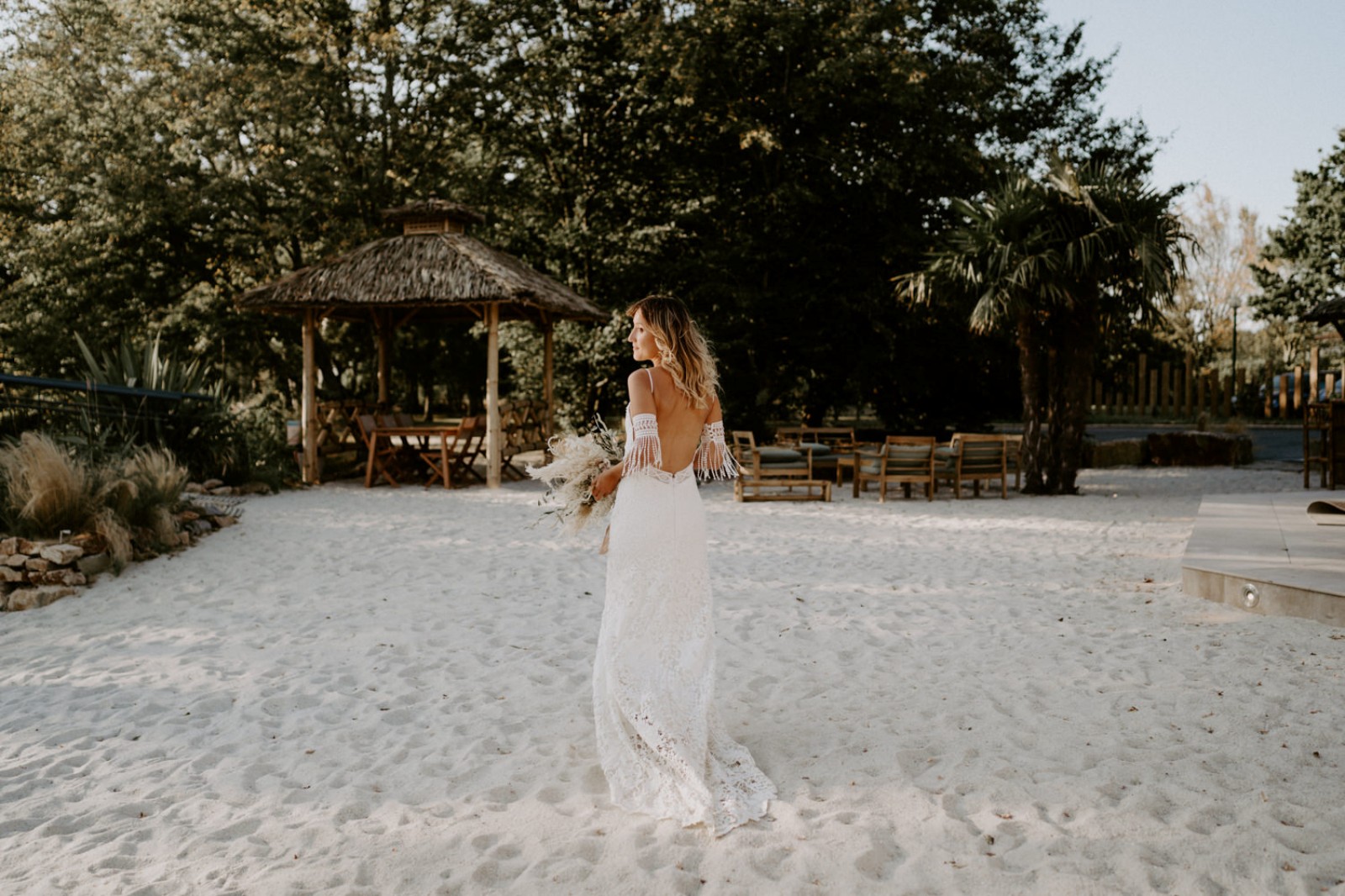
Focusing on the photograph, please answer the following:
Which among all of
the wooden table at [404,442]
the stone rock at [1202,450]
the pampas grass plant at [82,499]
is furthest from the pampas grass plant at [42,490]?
the stone rock at [1202,450]

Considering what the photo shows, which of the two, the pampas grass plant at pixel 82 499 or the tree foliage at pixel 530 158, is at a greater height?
the tree foliage at pixel 530 158

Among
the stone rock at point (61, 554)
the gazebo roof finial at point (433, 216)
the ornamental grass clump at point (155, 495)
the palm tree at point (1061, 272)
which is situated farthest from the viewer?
the gazebo roof finial at point (433, 216)

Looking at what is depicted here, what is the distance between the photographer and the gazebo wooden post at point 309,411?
46.6 feet

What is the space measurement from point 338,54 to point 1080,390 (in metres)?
14.5

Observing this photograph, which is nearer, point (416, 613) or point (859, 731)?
point (859, 731)

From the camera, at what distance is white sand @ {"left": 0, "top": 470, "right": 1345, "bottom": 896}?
9.61 feet

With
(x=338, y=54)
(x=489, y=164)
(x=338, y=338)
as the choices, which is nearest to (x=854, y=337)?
(x=489, y=164)

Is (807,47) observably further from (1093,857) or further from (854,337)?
(1093,857)

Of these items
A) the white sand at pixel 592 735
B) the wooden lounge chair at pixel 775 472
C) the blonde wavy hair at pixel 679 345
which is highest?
the blonde wavy hair at pixel 679 345

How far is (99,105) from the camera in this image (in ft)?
56.3

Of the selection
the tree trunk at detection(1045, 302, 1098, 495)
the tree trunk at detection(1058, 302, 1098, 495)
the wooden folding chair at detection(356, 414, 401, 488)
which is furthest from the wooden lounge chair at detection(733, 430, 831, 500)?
Result: the wooden folding chair at detection(356, 414, 401, 488)

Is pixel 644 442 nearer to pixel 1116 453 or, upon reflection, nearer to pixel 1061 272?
pixel 1061 272

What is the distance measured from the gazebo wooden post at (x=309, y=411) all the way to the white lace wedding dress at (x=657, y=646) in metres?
11.7

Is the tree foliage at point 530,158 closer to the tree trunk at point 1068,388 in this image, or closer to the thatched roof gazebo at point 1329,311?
the tree trunk at point 1068,388
